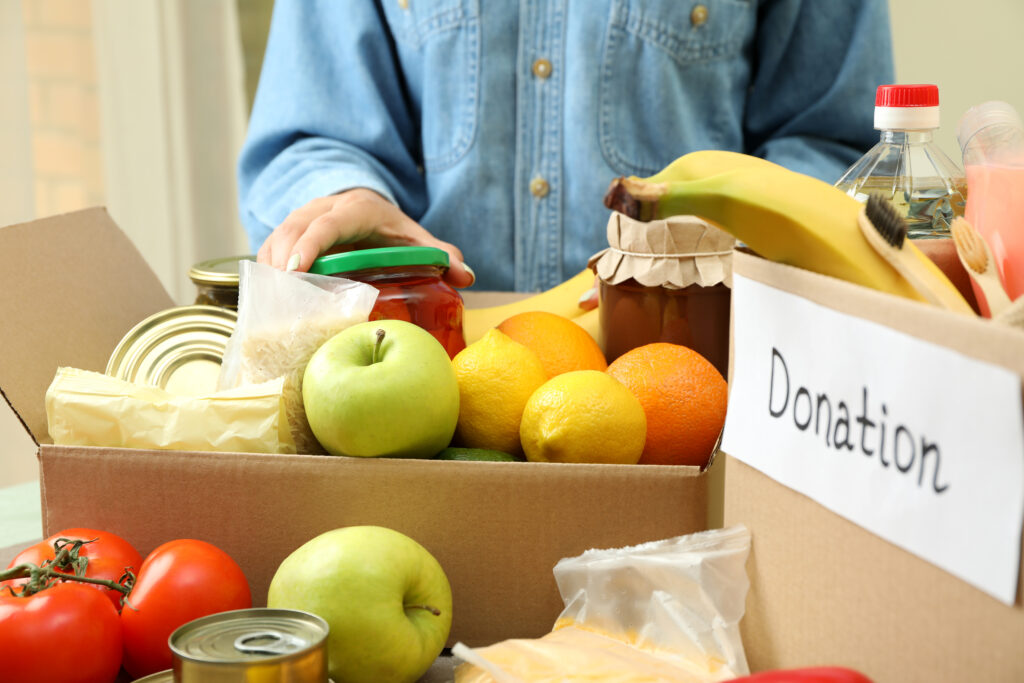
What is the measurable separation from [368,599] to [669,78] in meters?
1.00

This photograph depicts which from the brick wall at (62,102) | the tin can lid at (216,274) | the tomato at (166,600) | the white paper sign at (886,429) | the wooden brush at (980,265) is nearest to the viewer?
the white paper sign at (886,429)

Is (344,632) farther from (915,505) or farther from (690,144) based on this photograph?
(690,144)

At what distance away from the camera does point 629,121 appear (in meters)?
1.35

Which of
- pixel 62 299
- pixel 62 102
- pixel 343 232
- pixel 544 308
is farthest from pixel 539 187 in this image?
pixel 62 102

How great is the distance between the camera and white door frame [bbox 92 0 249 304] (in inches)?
92.7

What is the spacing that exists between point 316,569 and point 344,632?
41 millimetres

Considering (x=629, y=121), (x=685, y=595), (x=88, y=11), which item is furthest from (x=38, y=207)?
(x=685, y=595)

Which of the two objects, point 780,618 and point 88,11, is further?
point 88,11

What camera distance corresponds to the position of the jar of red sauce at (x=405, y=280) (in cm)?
80

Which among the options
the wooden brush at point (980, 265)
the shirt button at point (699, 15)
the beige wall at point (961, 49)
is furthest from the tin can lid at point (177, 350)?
the beige wall at point (961, 49)

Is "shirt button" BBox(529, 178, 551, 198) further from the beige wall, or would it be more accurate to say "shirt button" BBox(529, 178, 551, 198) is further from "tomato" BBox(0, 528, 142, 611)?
the beige wall

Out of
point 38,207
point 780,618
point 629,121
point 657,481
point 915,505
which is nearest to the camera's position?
point 915,505

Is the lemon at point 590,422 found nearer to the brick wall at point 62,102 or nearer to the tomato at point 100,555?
the tomato at point 100,555

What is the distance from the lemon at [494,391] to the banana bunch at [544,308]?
0.26 metres
